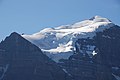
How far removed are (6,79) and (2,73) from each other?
3.36m

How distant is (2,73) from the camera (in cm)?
19975

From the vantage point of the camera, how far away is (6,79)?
19962cm
